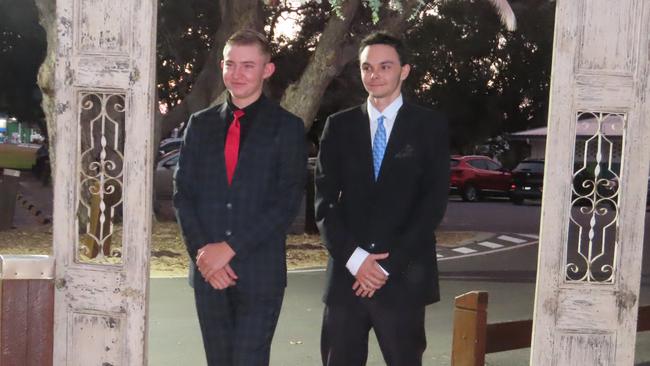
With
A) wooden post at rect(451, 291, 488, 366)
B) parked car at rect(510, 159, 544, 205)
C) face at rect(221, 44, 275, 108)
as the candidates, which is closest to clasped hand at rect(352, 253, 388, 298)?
wooden post at rect(451, 291, 488, 366)

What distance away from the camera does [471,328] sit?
4.34 metres

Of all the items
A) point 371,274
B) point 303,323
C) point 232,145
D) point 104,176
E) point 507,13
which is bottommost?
point 303,323

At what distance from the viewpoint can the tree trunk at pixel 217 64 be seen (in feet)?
51.8

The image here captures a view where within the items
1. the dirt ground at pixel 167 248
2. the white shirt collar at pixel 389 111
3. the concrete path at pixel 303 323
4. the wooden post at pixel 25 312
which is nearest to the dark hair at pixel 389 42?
the white shirt collar at pixel 389 111

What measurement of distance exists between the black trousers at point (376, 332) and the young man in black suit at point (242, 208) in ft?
1.11

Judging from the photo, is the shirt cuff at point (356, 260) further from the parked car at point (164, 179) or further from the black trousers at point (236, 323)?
the parked car at point (164, 179)

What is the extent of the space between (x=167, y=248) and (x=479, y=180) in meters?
17.5

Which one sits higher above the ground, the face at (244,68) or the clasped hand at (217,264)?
the face at (244,68)

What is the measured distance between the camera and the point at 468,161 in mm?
29859

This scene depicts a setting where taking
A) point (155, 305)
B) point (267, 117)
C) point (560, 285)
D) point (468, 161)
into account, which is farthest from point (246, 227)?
point (468, 161)

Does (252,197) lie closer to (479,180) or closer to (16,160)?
(479,180)

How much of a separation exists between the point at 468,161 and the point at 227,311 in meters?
26.6

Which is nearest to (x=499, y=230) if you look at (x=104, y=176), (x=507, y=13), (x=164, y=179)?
(x=507, y=13)

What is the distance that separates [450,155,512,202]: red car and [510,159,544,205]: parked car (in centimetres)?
76
